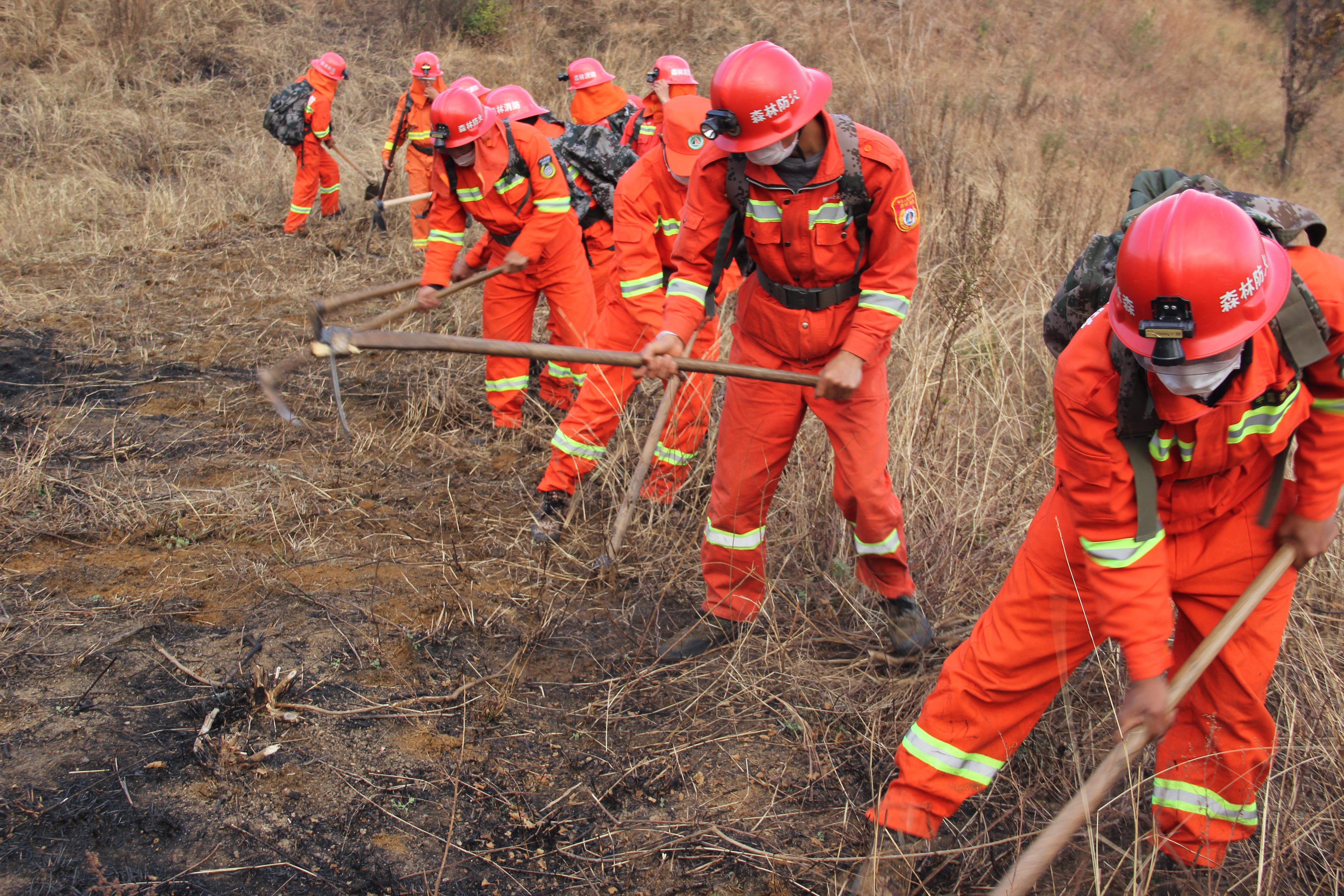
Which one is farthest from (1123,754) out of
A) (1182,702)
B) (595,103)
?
(595,103)

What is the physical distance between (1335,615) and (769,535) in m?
2.08

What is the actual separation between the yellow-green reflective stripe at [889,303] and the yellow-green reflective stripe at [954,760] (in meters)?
1.33

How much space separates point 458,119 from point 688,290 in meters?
2.31

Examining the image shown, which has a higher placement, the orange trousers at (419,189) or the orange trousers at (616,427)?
the orange trousers at (616,427)

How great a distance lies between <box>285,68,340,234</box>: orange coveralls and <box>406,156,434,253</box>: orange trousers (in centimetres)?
86

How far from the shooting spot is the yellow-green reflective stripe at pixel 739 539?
3.29m

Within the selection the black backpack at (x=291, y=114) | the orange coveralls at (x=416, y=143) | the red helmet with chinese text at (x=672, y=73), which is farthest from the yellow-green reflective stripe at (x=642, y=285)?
the black backpack at (x=291, y=114)

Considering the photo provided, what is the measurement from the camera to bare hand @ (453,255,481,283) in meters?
5.17

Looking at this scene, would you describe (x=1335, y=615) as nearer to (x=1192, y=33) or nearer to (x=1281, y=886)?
(x=1281, y=886)

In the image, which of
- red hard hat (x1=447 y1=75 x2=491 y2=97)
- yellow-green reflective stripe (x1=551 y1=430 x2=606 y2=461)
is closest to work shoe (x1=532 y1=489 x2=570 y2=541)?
yellow-green reflective stripe (x1=551 y1=430 x2=606 y2=461)

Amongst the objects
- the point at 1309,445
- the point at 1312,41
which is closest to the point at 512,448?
the point at 1309,445

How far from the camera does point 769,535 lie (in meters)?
3.82

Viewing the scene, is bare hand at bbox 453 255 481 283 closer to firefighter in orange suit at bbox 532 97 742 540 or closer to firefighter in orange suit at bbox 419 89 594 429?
firefighter in orange suit at bbox 419 89 594 429

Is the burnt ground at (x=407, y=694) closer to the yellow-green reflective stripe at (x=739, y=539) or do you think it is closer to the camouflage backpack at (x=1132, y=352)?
the yellow-green reflective stripe at (x=739, y=539)
